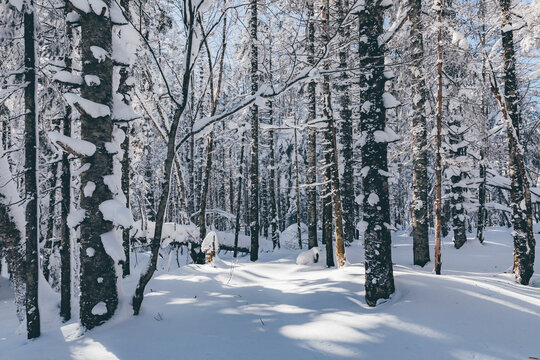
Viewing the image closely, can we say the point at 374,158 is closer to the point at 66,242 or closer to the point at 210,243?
the point at 66,242

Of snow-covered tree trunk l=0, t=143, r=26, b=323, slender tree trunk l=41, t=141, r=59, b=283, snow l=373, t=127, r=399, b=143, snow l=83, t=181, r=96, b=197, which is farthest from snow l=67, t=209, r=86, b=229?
slender tree trunk l=41, t=141, r=59, b=283

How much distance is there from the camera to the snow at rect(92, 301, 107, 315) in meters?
4.20

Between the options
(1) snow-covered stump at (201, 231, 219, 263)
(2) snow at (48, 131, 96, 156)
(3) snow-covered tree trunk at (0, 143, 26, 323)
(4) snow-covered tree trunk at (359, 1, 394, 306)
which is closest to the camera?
(2) snow at (48, 131, 96, 156)

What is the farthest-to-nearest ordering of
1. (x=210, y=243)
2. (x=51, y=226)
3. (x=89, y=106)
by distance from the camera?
(x=210, y=243) < (x=51, y=226) < (x=89, y=106)

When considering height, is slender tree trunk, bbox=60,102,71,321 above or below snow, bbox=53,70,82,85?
below

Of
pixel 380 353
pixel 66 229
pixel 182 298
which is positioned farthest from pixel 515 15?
pixel 66 229

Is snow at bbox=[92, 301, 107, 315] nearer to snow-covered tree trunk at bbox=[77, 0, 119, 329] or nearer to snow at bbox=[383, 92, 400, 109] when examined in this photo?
snow-covered tree trunk at bbox=[77, 0, 119, 329]

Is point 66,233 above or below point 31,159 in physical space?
below

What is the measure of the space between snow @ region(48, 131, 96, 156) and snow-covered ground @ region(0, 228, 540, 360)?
2.33 m

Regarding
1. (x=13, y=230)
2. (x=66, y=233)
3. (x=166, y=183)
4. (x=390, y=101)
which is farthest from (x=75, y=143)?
(x=390, y=101)

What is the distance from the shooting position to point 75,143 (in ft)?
13.6

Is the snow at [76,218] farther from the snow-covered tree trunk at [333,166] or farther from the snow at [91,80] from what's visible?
the snow-covered tree trunk at [333,166]

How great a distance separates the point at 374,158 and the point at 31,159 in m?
5.82

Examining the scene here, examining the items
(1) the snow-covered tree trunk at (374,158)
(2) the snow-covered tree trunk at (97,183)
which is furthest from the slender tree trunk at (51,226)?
(1) the snow-covered tree trunk at (374,158)
